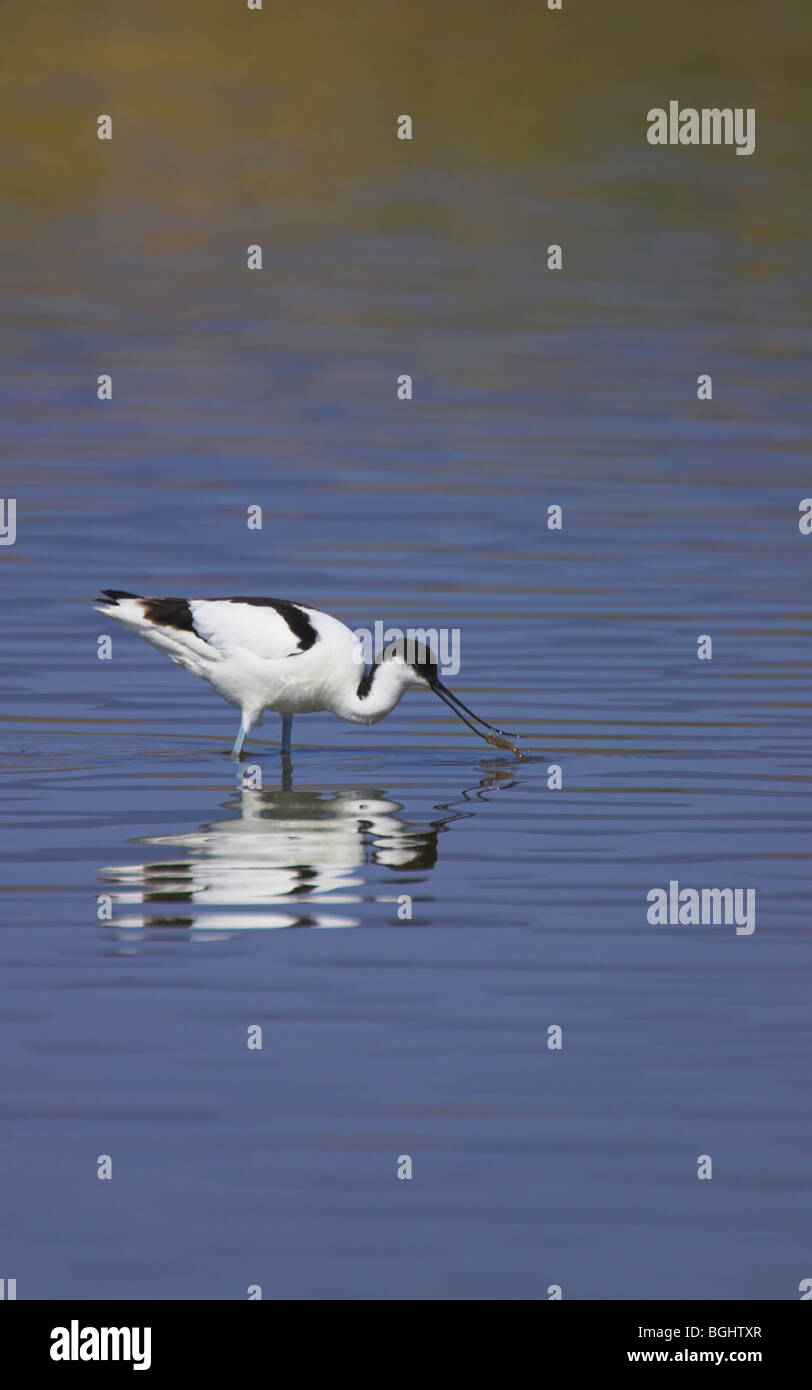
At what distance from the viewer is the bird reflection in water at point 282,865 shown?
9141 millimetres

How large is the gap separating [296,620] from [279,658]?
0.25 meters

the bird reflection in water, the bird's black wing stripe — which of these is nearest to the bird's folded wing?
the bird's black wing stripe

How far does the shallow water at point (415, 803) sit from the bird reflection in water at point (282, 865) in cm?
3

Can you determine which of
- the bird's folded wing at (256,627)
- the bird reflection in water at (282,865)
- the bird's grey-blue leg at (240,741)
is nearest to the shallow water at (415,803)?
the bird reflection in water at (282,865)

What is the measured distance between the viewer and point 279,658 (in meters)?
12.1

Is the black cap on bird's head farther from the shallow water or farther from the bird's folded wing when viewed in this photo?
the bird's folded wing

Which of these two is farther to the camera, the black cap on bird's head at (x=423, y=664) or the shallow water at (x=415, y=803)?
the black cap on bird's head at (x=423, y=664)

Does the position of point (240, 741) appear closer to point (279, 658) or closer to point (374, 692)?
point (279, 658)

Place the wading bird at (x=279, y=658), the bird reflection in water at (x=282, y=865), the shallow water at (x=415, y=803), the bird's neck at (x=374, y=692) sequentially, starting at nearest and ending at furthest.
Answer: the shallow water at (x=415, y=803)
the bird reflection in water at (x=282, y=865)
the wading bird at (x=279, y=658)
the bird's neck at (x=374, y=692)

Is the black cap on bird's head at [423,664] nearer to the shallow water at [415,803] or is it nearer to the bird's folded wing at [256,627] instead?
the shallow water at [415,803]

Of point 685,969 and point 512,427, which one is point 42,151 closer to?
point 512,427

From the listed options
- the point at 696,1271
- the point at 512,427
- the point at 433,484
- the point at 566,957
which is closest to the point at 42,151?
the point at 512,427

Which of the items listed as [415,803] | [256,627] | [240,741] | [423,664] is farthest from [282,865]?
[423,664]

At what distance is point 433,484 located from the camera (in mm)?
19406
